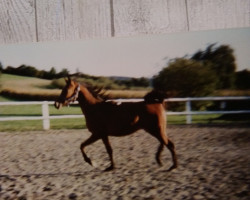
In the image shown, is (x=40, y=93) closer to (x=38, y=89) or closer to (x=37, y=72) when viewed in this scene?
(x=38, y=89)

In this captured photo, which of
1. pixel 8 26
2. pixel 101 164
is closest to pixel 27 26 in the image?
pixel 8 26

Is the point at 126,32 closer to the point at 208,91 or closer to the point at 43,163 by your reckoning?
the point at 208,91

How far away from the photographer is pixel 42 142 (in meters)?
3.12

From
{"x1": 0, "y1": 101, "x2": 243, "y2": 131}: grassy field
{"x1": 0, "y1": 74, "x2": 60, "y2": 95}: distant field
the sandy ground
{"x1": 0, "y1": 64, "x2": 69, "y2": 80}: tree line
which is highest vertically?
{"x1": 0, "y1": 64, "x2": 69, "y2": 80}: tree line

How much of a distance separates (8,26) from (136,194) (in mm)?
1589

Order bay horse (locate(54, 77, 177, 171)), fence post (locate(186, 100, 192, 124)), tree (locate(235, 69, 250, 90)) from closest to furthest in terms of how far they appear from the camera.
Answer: fence post (locate(186, 100, 192, 124)), tree (locate(235, 69, 250, 90)), bay horse (locate(54, 77, 177, 171))

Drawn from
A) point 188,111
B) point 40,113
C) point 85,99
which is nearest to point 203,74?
point 188,111

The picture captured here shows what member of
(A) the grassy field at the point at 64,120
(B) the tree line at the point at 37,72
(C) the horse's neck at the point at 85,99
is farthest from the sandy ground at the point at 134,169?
(B) the tree line at the point at 37,72

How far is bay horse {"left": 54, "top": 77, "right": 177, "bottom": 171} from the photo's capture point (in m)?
2.10

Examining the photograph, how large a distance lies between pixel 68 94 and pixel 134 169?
3.09 feet

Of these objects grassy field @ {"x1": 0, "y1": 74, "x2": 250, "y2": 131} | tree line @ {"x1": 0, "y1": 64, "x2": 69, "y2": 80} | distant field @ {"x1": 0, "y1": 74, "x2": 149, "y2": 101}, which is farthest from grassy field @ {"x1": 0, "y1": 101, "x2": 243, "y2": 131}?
tree line @ {"x1": 0, "y1": 64, "x2": 69, "y2": 80}

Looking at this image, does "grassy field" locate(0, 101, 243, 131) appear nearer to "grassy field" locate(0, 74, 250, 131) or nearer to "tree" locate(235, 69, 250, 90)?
"grassy field" locate(0, 74, 250, 131)

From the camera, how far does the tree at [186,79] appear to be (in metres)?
1.92

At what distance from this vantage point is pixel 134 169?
Answer: 2.53 m
